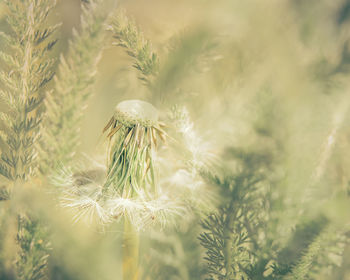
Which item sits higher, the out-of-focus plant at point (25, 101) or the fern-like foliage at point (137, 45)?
the fern-like foliage at point (137, 45)

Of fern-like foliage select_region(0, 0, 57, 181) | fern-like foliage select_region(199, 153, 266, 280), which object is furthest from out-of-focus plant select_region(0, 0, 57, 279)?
fern-like foliage select_region(199, 153, 266, 280)

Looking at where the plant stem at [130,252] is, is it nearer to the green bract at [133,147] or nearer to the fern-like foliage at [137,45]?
the green bract at [133,147]

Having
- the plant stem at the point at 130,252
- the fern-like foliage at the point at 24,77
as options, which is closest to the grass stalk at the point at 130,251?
the plant stem at the point at 130,252

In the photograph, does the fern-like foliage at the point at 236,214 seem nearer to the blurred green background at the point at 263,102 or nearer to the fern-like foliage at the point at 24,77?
the blurred green background at the point at 263,102

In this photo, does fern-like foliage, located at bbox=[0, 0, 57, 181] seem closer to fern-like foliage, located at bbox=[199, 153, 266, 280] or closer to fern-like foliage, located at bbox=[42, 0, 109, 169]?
fern-like foliage, located at bbox=[42, 0, 109, 169]

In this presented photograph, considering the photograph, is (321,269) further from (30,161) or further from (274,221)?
(30,161)

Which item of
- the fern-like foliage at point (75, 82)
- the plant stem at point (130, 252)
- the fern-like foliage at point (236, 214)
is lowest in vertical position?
the plant stem at point (130, 252)
